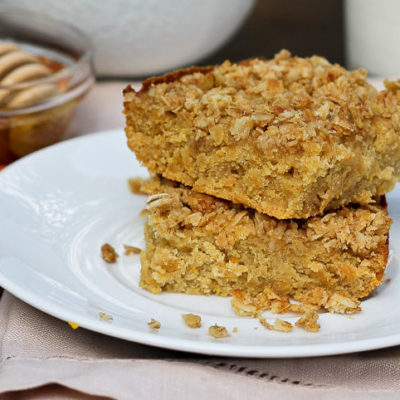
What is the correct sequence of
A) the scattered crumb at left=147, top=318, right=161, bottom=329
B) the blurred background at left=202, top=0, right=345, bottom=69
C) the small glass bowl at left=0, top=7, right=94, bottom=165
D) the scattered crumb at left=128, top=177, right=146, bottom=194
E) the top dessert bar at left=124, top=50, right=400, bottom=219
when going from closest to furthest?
the scattered crumb at left=147, top=318, right=161, bottom=329, the top dessert bar at left=124, top=50, right=400, bottom=219, the scattered crumb at left=128, top=177, right=146, bottom=194, the small glass bowl at left=0, top=7, right=94, bottom=165, the blurred background at left=202, top=0, right=345, bottom=69

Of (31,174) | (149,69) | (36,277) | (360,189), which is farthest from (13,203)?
(149,69)

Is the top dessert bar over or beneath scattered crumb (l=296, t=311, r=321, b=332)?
over

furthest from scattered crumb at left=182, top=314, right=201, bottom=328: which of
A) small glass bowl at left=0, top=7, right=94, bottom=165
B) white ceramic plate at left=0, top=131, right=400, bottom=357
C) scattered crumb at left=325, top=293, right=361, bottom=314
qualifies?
small glass bowl at left=0, top=7, right=94, bottom=165

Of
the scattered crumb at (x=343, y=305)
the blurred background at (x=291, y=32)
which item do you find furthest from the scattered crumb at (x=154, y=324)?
the blurred background at (x=291, y=32)

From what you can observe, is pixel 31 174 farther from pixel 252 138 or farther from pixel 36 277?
pixel 252 138

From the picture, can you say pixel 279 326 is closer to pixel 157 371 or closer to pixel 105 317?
pixel 157 371

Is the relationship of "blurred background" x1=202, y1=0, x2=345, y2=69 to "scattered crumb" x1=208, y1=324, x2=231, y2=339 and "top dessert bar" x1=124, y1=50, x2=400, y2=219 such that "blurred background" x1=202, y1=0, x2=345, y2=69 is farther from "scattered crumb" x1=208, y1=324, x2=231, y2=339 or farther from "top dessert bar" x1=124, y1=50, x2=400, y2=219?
"scattered crumb" x1=208, y1=324, x2=231, y2=339
